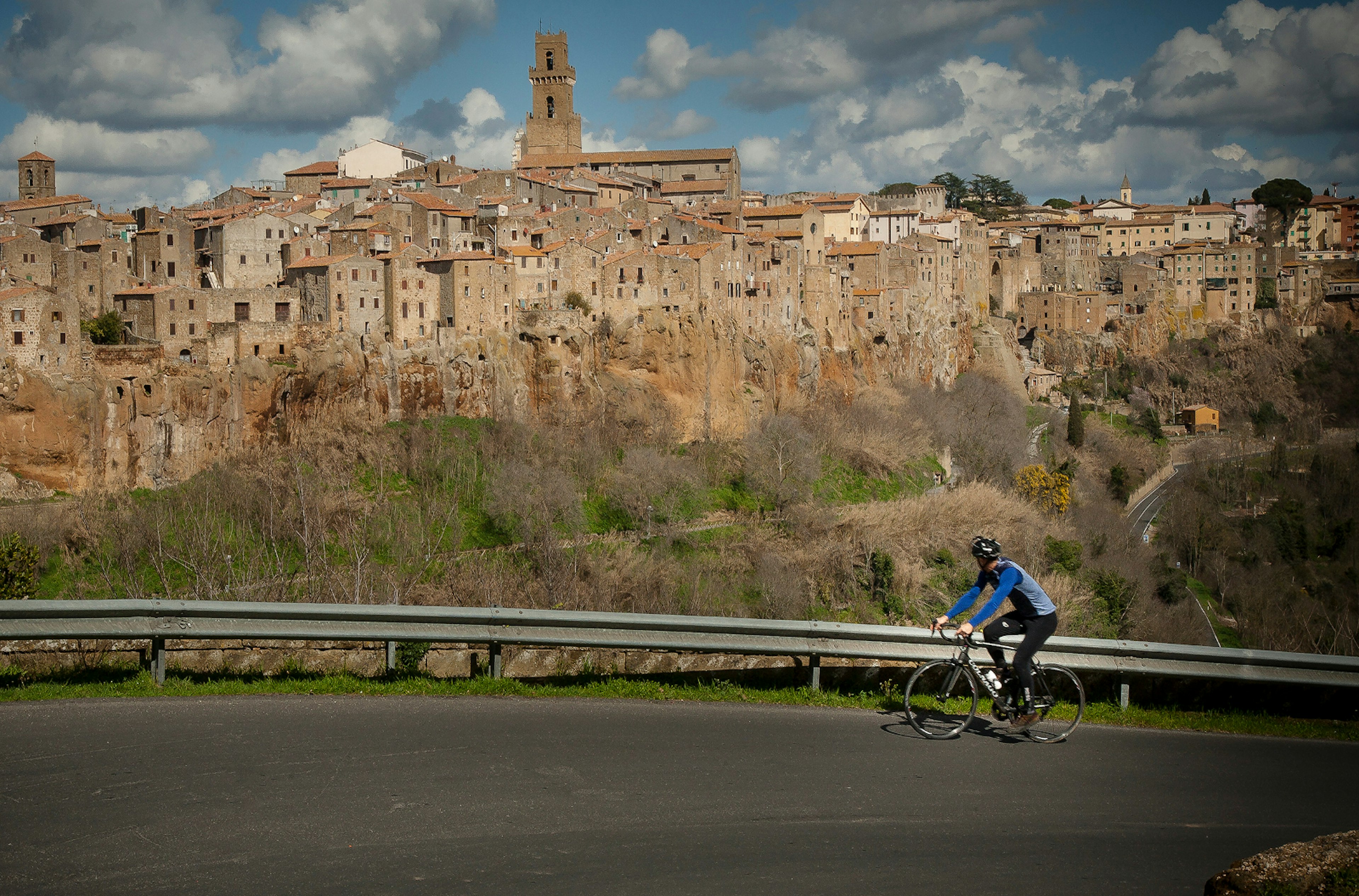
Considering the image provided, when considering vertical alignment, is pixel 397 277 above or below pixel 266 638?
above

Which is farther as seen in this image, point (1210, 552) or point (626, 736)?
point (1210, 552)

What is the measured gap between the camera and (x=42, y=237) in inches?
2192

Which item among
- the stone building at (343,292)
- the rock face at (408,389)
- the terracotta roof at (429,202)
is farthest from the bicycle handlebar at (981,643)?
the terracotta roof at (429,202)

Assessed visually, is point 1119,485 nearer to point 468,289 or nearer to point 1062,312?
point 1062,312

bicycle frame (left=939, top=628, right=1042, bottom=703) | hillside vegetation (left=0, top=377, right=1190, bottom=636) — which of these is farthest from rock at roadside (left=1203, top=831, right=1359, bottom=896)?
hillside vegetation (left=0, top=377, right=1190, bottom=636)

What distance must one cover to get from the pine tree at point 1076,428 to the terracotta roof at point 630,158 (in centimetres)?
3352

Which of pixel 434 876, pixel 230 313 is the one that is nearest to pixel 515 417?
pixel 230 313

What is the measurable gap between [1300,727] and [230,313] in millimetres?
47710

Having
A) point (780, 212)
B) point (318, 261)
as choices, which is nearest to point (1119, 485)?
point (780, 212)

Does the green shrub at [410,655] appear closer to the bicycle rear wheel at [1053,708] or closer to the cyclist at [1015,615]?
the cyclist at [1015,615]

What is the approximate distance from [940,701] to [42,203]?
67397mm

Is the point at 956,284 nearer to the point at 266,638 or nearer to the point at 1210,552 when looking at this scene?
the point at 1210,552

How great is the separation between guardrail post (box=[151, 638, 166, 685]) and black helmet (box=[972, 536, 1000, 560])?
633 cm

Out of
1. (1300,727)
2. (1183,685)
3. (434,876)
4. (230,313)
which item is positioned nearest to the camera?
(434,876)
